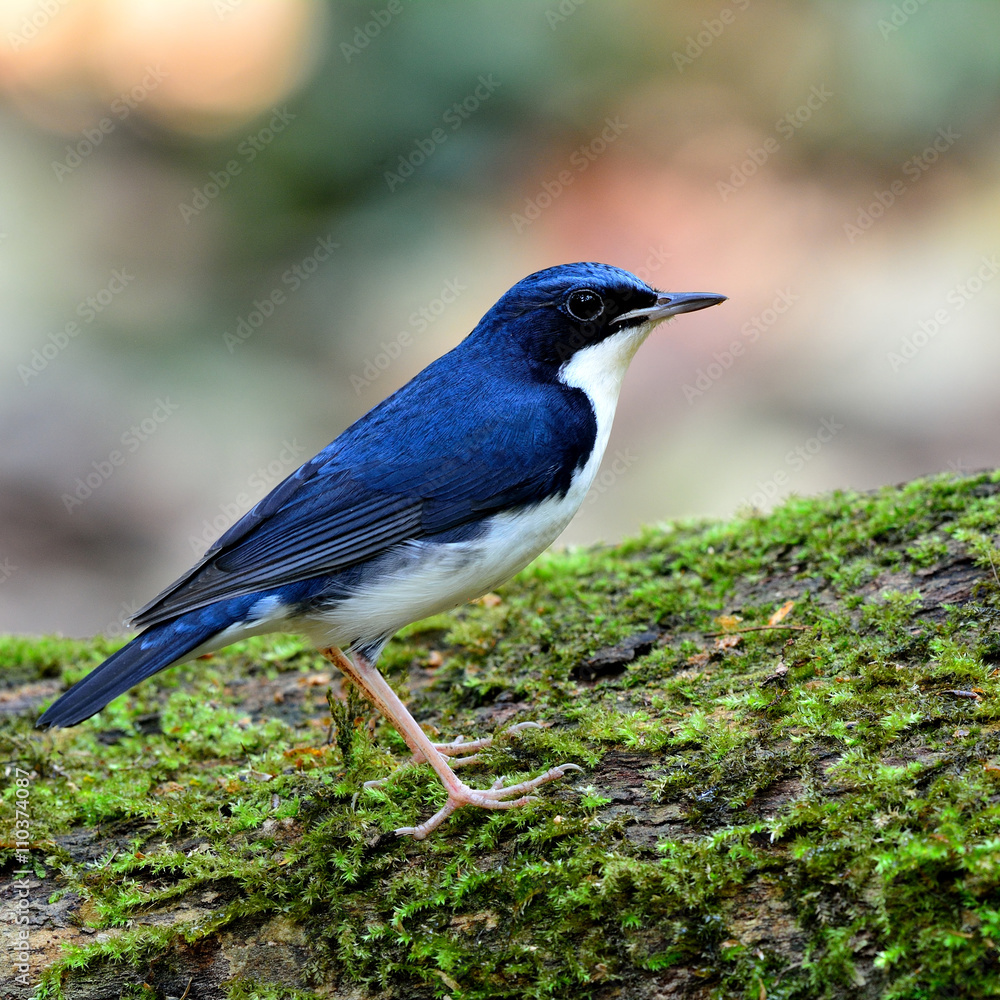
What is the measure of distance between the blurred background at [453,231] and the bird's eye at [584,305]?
604 cm

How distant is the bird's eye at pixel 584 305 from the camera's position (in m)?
4.61

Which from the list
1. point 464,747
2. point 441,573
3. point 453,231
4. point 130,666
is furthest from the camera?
point 453,231

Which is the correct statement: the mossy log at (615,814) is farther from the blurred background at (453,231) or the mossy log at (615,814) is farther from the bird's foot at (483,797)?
the blurred background at (453,231)

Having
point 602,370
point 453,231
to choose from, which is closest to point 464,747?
point 602,370

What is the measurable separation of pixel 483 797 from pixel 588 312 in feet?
7.29

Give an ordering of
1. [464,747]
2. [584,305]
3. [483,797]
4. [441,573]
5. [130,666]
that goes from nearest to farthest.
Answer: [483,797] < [130,666] < [441,573] < [464,747] < [584,305]

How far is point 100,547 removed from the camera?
35.1 ft

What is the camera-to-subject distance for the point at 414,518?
430 centimetres

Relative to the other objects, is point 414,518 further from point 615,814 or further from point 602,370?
point 615,814

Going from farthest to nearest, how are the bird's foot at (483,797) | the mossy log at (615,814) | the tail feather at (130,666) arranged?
1. the tail feather at (130,666)
2. the bird's foot at (483,797)
3. the mossy log at (615,814)

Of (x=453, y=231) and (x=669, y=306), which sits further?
(x=453, y=231)

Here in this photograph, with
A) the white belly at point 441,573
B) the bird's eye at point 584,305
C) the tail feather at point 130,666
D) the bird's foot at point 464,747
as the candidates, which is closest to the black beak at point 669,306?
the bird's eye at point 584,305

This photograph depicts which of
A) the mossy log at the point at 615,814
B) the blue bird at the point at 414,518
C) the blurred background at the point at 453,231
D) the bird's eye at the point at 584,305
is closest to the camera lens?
the mossy log at the point at 615,814

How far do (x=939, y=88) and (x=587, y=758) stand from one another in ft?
35.5
